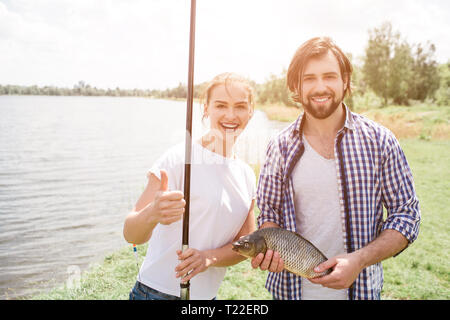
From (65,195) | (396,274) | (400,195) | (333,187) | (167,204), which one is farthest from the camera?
(65,195)

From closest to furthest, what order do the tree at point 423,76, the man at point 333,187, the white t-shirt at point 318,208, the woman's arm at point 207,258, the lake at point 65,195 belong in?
the woman's arm at point 207,258 → the man at point 333,187 → the white t-shirt at point 318,208 → the lake at point 65,195 → the tree at point 423,76

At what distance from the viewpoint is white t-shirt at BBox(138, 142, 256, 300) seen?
1934 mm

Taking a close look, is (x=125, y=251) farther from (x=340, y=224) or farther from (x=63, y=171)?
(x=63, y=171)

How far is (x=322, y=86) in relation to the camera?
6.84 feet

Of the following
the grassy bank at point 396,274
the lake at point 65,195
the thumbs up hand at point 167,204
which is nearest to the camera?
the thumbs up hand at point 167,204

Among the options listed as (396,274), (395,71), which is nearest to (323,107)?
(396,274)

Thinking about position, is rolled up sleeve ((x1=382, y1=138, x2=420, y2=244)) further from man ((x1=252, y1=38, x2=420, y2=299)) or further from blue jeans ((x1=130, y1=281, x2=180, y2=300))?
blue jeans ((x1=130, y1=281, x2=180, y2=300))

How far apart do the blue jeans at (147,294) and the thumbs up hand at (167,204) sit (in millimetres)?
558

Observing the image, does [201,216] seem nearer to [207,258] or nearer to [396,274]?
[207,258]

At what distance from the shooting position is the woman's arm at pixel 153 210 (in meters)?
1.64

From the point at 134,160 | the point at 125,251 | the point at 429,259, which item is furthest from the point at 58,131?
the point at 429,259

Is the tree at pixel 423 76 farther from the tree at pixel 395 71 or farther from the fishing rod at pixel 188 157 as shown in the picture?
the fishing rod at pixel 188 157

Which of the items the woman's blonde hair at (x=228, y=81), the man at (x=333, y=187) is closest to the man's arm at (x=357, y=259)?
the man at (x=333, y=187)

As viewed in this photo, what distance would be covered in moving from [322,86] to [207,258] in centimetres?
124
